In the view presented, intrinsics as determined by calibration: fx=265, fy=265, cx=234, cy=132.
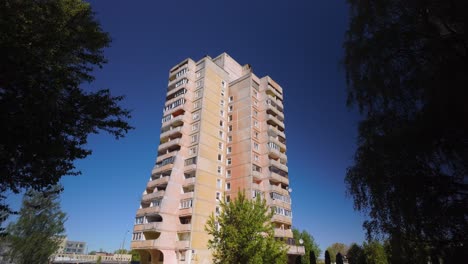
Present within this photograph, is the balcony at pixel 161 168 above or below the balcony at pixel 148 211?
above

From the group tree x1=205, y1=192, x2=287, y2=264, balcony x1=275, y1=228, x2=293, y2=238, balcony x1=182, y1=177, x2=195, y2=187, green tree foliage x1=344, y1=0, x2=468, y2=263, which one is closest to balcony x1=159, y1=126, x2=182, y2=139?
balcony x1=182, y1=177, x2=195, y2=187

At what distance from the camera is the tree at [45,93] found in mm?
8250

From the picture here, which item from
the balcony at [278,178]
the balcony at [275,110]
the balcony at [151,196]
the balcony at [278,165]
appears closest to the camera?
the balcony at [151,196]

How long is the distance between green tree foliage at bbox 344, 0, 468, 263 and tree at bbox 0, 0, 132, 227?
10957 mm

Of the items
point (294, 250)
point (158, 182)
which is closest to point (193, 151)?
point (158, 182)

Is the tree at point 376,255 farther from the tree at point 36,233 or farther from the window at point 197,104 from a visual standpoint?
the tree at point 36,233

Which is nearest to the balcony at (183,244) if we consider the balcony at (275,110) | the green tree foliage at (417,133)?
the balcony at (275,110)

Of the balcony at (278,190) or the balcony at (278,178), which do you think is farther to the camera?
A: the balcony at (278,178)

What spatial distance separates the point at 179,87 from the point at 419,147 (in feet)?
170

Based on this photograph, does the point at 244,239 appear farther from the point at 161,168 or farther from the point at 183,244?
the point at 161,168

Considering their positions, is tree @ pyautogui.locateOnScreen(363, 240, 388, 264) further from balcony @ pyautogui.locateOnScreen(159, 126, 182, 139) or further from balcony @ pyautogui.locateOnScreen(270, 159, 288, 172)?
balcony @ pyautogui.locateOnScreen(159, 126, 182, 139)

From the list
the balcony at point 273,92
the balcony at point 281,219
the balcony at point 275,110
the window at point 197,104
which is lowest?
the balcony at point 281,219

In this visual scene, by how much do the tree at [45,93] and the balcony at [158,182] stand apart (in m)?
34.9

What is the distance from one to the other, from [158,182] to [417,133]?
142 ft
